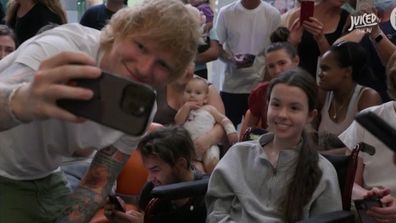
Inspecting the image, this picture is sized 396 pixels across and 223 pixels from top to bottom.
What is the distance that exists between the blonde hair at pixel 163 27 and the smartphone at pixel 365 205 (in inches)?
37.5

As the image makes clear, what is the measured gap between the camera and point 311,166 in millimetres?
1970

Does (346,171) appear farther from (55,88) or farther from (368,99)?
(55,88)

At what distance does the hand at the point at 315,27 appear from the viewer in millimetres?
2826

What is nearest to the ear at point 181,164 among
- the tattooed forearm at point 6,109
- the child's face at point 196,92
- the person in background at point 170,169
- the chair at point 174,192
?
the person in background at point 170,169

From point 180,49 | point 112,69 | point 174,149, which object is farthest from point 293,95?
point 112,69

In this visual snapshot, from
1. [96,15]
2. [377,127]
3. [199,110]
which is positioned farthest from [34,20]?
[377,127]

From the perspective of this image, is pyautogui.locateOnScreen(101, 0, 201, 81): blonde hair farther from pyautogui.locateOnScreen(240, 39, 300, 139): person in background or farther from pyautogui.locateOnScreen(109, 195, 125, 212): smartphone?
pyautogui.locateOnScreen(240, 39, 300, 139): person in background

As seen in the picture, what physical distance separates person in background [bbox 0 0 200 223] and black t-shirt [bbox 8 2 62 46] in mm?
2093

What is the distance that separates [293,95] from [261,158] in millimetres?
244

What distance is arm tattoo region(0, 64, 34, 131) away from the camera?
2.44ft

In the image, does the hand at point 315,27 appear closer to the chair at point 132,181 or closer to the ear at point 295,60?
the ear at point 295,60

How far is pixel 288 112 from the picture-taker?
202cm

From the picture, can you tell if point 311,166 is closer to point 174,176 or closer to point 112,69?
point 174,176

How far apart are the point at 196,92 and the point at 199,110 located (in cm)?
11
